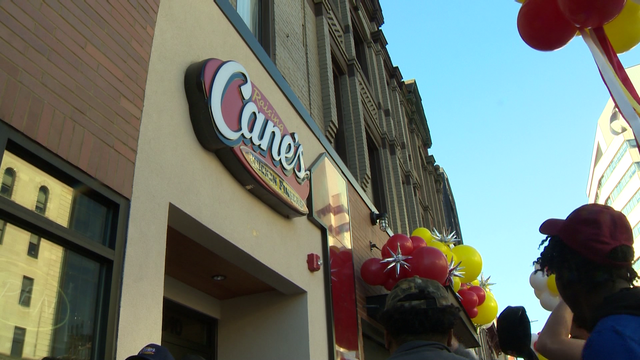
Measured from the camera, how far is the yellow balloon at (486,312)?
11469 mm

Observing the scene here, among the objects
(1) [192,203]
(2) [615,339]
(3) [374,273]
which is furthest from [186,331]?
(2) [615,339]

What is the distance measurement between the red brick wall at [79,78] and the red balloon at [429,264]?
181 inches

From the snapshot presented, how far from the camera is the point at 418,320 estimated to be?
82.2 inches

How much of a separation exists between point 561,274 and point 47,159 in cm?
277

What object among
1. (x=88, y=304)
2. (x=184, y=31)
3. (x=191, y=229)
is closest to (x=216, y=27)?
(x=184, y=31)

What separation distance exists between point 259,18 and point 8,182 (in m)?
5.96

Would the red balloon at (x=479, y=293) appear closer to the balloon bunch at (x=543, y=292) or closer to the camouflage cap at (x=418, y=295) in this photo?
the balloon bunch at (x=543, y=292)

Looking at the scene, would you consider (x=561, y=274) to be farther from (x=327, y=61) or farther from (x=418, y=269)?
(x=327, y=61)

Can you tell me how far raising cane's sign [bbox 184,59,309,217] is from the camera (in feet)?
15.8

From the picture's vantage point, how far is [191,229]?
15.7 ft

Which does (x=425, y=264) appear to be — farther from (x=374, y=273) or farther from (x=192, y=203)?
(x=192, y=203)

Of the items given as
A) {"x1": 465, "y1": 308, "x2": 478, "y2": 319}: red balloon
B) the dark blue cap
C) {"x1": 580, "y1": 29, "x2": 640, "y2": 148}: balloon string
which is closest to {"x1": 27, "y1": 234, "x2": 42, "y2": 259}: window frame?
the dark blue cap

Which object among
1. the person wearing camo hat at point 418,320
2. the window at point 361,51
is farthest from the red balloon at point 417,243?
the window at point 361,51

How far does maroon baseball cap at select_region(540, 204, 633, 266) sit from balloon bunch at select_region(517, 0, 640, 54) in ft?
7.95
